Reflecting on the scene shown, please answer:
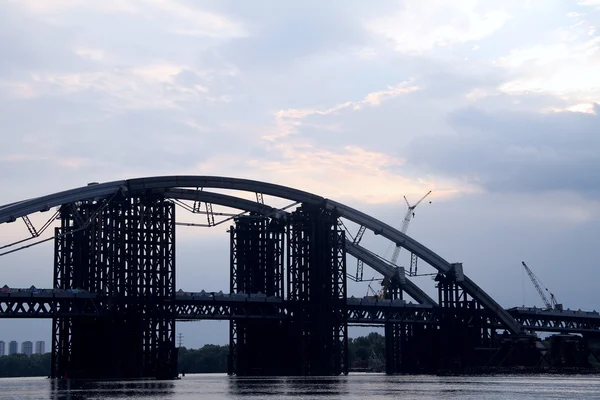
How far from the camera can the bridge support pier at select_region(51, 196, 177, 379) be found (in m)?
171

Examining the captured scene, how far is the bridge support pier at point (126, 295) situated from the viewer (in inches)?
6732

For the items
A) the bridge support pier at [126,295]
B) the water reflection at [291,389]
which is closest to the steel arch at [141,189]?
the bridge support pier at [126,295]

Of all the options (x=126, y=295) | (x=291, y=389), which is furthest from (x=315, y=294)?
(x=291, y=389)

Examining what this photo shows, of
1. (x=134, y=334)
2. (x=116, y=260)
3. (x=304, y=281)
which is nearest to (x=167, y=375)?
(x=134, y=334)

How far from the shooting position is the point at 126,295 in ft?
563

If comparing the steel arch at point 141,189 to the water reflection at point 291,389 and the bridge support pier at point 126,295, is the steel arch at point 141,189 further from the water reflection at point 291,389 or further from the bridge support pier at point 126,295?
the water reflection at point 291,389

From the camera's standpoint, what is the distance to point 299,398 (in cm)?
10569

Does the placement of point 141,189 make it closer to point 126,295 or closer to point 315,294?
point 126,295

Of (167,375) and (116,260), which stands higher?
(116,260)

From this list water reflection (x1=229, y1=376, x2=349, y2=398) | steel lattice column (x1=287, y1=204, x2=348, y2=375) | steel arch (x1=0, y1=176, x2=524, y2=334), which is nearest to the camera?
water reflection (x1=229, y1=376, x2=349, y2=398)

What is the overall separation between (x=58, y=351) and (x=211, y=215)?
116 feet

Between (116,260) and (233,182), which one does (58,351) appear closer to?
(116,260)

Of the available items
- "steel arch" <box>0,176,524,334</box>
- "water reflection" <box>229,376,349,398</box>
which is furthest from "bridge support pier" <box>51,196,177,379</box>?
"water reflection" <box>229,376,349,398</box>

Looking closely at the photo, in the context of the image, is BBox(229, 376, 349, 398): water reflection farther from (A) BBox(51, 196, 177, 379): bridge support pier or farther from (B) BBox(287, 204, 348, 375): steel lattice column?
(B) BBox(287, 204, 348, 375): steel lattice column
